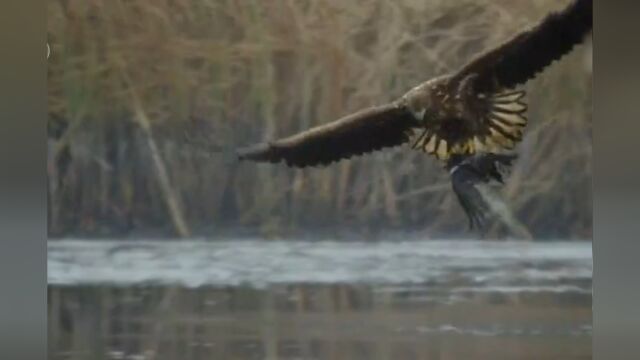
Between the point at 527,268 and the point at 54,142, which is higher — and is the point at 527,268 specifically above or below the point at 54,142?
below

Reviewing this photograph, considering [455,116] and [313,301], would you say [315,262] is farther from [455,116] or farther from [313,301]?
[455,116]

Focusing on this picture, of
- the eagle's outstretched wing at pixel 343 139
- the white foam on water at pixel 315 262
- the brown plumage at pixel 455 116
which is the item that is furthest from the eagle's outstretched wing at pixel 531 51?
the white foam on water at pixel 315 262

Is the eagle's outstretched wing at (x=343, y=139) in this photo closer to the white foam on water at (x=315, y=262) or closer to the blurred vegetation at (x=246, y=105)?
the blurred vegetation at (x=246, y=105)

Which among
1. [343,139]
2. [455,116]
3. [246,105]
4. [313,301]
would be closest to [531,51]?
[455,116]

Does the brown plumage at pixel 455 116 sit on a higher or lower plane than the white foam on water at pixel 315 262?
higher

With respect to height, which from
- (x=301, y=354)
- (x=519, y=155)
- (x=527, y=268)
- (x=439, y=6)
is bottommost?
(x=301, y=354)

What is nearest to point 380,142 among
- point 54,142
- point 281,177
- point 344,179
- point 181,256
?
point 344,179

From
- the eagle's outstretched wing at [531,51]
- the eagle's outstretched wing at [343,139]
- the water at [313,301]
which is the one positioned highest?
the eagle's outstretched wing at [531,51]

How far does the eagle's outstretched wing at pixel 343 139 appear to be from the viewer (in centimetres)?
339

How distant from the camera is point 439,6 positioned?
3391mm

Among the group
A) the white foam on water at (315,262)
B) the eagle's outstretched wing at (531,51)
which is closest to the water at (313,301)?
the white foam on water at (315,262)

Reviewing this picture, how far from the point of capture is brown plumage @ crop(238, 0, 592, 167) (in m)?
3.37

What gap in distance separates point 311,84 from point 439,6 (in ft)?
2.01

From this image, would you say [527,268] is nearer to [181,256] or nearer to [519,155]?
[519,155]
